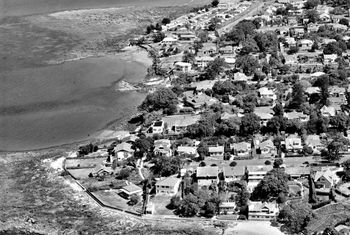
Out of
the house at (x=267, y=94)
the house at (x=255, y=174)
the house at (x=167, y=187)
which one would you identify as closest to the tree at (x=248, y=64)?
the house at (x=267, y=94)

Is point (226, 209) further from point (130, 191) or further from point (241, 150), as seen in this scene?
point (241, 150)

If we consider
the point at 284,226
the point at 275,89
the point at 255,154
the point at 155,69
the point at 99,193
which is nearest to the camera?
the point at 284,226

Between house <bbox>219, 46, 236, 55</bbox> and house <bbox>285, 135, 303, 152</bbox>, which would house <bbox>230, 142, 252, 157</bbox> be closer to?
house <bbox>285, 135, 303, 152</bbox>

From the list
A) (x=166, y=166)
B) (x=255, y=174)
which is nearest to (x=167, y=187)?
(x=166, y=166)

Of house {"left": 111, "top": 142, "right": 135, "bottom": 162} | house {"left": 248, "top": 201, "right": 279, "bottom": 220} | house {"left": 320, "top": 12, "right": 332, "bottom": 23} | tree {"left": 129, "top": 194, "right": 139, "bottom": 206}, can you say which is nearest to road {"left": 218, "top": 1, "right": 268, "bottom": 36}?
house {"left": 320, "top": 12, "right": 332, "bottom": 23}

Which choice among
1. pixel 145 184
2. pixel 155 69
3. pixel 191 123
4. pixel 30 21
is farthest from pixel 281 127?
pixel 30 21

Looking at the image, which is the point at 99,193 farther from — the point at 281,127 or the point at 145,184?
the point at 281,127
